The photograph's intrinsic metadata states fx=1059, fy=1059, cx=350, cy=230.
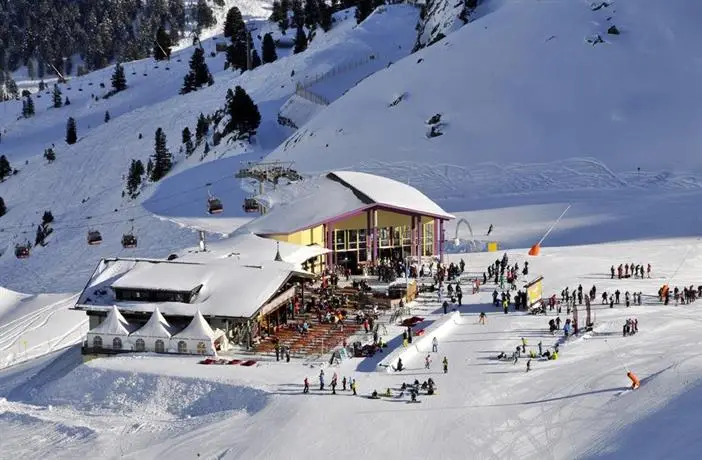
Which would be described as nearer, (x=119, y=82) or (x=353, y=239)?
(x=353, y=239)

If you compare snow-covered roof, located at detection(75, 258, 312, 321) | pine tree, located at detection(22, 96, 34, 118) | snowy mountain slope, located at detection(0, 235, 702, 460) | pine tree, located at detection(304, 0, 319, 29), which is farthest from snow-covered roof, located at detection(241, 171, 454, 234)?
pine tree, located at detection(22, 96, 34, 118)

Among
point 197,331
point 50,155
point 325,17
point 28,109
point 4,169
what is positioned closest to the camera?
point 197,331

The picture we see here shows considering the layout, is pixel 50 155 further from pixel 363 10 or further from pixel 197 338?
pixel 197 338

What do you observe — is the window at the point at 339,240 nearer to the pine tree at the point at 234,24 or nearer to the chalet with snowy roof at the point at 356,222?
the chalet with snowy roof at the point at 356,222

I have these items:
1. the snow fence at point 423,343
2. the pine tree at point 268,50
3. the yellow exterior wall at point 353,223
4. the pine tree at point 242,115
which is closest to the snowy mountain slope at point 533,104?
the pine tree at point 242,115

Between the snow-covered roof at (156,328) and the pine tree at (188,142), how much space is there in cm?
5140

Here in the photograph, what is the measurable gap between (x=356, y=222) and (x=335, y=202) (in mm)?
1514

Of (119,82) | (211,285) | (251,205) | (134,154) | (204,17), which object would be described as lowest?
(211,285)

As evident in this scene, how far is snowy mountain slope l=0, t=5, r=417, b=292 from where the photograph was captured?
69.9 m

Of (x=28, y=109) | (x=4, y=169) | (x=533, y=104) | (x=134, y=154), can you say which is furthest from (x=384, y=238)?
(x=28, y=109)

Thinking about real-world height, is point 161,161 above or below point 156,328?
above

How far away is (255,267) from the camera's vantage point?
44656 millimetres

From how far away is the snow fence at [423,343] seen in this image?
124 ft

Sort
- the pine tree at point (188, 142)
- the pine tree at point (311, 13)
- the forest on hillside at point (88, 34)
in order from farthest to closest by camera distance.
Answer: the forest on hillside at point (88, 34) → the pine tree at point (311, 13) → the pine tree at point (188, 142)
